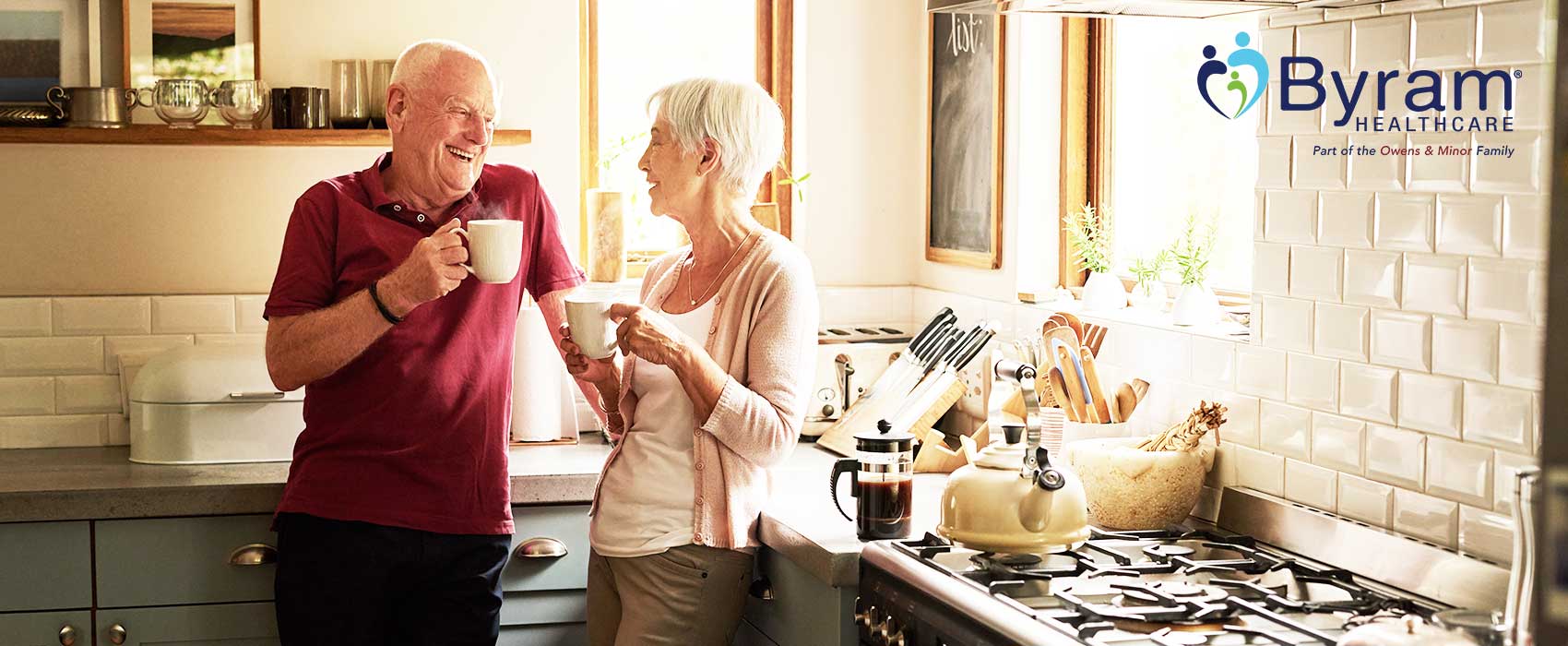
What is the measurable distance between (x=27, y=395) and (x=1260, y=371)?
2.68m

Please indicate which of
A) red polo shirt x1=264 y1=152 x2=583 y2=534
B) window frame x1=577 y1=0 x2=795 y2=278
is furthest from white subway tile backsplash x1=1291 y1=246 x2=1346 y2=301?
window frame x1=577 y1=0 x2=795 y2=278

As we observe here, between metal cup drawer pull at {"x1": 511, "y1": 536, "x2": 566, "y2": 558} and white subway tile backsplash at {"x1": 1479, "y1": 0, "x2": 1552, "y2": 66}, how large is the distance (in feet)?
6.15

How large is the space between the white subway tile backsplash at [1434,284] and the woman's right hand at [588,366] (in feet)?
4.10

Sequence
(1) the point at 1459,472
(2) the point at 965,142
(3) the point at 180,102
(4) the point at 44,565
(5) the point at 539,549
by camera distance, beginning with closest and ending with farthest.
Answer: (1) the point at 1459,472, (4) the point at 44,565, (5) the point at 539,549, (3) the point at 180,102, (2) the point at 965,142

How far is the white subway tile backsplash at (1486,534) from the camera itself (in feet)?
6.12

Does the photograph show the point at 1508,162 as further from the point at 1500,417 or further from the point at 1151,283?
the point at 1151,283

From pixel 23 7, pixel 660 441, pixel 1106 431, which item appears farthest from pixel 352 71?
pixel 1106 431

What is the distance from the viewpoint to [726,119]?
8.10 feet

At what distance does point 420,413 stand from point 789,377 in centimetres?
64

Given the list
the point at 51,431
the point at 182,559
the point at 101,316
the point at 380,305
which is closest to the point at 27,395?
the point at 51,431

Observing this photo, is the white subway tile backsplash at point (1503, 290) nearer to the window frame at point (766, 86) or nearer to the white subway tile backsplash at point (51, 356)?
the window frame at point (766, 86)

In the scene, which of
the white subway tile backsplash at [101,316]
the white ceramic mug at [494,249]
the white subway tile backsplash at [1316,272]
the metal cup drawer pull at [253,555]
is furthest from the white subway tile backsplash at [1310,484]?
the white subway tile backsplash at [101,316]

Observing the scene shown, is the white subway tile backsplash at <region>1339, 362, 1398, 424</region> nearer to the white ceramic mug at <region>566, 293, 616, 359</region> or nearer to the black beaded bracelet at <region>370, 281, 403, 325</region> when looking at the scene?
the white ceramic mug at <region>566, 293, 616, 359</region>

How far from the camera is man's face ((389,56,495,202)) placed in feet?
8.20
